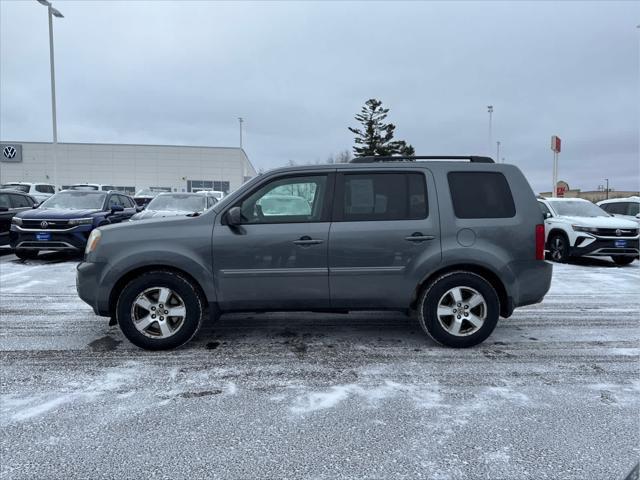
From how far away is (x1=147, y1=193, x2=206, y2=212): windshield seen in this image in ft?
37.2

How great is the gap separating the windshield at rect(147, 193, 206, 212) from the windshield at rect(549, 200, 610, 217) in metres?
9.64

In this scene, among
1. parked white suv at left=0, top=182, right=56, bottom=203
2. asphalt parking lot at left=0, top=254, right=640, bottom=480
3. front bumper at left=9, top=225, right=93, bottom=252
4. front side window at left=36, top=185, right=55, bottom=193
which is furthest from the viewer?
front side window at left=36, top=185, right=55, bottom=193

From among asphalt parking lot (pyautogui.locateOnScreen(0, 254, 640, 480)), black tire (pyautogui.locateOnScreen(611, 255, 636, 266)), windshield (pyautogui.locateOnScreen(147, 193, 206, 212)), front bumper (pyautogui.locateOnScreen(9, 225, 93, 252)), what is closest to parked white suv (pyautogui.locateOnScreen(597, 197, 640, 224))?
black tire (pyautogui.locateOnScreen(611, 255, 636, 266))

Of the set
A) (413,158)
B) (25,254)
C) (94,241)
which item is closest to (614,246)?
(413,158)

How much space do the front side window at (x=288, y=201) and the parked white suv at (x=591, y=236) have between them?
8.33m

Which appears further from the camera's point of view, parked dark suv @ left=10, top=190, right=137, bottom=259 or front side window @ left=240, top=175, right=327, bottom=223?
parked dark suv @ left=10, top=190, right=137, bottom=259

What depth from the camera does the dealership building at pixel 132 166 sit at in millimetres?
56969

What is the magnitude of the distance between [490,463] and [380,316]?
329 centimetres

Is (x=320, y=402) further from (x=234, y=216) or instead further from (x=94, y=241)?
(x=94, y=241)

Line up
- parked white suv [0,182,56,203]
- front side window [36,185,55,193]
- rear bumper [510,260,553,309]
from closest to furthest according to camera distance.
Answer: rear bumper [510,260,553,309] → parked white suv [0,182,56,203] → front side window [36,185,55,193]

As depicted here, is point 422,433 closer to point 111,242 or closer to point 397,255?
point 397,255

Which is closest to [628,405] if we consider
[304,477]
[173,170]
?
[304,477]

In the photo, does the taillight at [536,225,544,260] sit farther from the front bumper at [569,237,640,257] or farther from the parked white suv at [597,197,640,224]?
the parked white suv at [597,197,640,224]

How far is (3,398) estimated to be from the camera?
11.1ft
